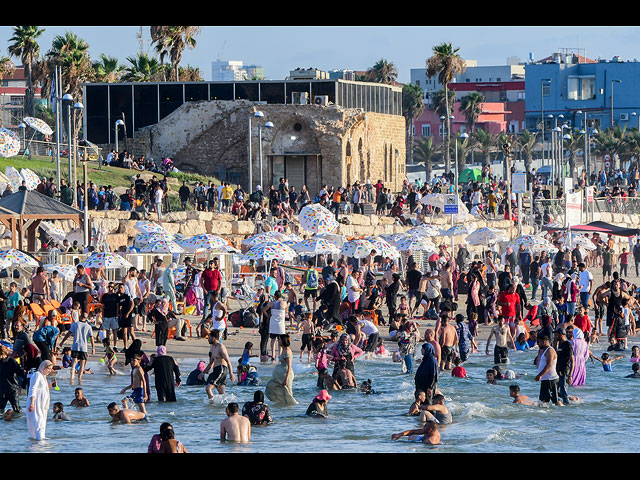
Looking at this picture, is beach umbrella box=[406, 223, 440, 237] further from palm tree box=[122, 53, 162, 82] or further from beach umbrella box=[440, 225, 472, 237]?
palm tree box=[122, 53, 162, 82]

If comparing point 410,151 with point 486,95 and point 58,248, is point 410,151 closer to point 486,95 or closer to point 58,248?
point 486,95

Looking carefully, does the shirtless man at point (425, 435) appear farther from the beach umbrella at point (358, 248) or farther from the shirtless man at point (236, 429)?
the beach umbrella at point (358, 248)

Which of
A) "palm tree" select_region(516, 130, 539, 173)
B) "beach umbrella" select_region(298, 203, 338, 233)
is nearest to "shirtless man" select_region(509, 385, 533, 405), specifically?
"beach umbrella" select_region(298, 203, 338, 233)

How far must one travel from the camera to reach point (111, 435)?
15.2 m

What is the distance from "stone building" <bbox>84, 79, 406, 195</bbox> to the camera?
4750cm

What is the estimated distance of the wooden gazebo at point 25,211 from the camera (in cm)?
2520

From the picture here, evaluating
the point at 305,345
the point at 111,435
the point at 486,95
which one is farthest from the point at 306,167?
the point at 486,95

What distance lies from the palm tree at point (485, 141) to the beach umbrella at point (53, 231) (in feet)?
187

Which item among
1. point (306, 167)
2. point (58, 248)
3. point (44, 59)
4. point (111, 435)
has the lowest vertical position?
point (111, 435)

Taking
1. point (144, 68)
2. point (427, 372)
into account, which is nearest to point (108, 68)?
point (144, 68)

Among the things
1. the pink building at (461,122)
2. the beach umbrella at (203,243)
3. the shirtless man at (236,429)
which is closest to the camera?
the shirtless man at (236,429)

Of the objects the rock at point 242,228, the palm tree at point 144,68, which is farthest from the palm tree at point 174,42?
the rock at point 242,228

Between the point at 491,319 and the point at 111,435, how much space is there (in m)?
11.4
